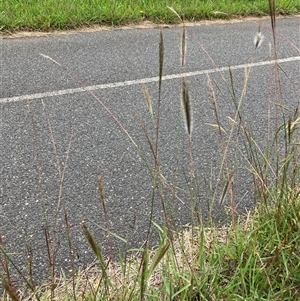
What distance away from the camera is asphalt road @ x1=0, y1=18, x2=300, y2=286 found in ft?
9.49

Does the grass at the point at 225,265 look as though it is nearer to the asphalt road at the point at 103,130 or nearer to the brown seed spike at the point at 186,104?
the asphalt road at the point at 103,130

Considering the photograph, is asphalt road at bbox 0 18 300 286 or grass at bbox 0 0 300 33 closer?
asphalt road at bbox 0 18 300 286

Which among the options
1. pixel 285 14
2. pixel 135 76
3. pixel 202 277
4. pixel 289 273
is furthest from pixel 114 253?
pixel 285 14

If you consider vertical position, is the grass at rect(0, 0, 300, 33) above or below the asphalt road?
above

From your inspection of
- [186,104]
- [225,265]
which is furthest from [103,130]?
[186,104]

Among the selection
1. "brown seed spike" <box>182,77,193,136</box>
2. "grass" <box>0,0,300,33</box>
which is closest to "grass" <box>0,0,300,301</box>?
"brown seed spike" <box>182,77,193,136</box>

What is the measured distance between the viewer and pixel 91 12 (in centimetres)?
680

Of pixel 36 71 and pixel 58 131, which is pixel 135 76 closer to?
pixel 36 71

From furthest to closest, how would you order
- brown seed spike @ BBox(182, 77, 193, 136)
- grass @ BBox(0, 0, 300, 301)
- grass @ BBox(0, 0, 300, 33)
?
grass @ BBox(0, 0, 300, 33) → grass @ BBox(0, 0, 300, 301) → brown seed spike @ BBox(182, 77, 193, 136)

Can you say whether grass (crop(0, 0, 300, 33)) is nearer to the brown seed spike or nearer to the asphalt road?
the asphalt road

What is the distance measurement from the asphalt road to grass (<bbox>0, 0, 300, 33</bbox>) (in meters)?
0.32

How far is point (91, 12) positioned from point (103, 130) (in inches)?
131

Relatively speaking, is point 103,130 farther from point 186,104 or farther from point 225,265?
→ point 186,104


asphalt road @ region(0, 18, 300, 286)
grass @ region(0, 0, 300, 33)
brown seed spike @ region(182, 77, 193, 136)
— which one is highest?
brown seed spike @ region(182, 77, 193, 136)
